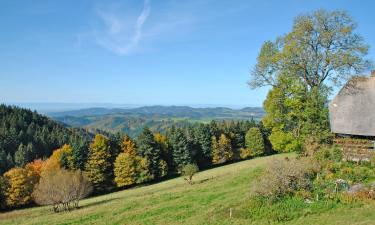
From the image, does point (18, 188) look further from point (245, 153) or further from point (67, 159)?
point (245, 153)

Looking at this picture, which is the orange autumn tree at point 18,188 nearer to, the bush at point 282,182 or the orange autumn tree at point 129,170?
the orange autumn tree at point 129,170

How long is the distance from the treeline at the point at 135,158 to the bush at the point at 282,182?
137ft

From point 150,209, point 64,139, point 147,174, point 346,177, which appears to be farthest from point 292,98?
point 64,139

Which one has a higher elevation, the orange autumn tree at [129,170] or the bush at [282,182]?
the bush at [282,182]

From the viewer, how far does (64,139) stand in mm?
118438

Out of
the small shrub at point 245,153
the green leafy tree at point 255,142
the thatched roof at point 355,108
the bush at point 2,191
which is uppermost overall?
the thatched roof at point 355,108

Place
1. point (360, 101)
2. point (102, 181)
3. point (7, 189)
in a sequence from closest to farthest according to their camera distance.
Answer: point (360, 101) < point (7, 189) < point (102, 181)

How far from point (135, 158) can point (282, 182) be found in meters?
53.5

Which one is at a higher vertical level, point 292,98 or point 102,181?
point 292,98

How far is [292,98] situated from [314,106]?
2.35 meters

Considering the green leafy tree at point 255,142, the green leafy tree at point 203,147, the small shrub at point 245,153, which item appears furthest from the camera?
the small shrub at point 245,153

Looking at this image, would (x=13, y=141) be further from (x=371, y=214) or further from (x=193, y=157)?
(x=371, y=214)

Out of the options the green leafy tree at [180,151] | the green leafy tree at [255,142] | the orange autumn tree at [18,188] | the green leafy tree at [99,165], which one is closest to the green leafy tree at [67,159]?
the green leafy tree at [99,165]

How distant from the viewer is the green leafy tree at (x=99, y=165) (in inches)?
2733
